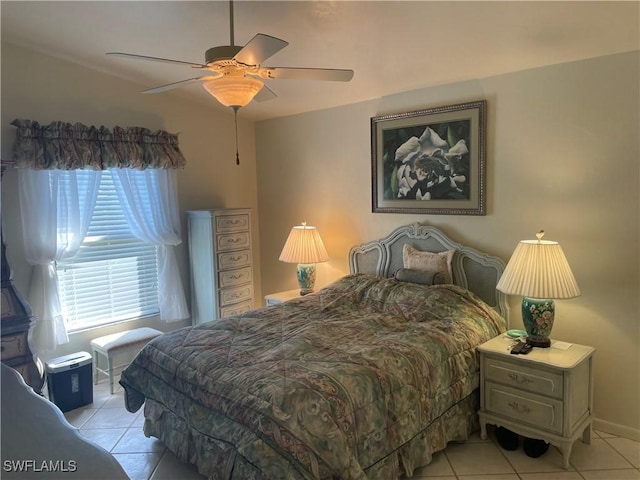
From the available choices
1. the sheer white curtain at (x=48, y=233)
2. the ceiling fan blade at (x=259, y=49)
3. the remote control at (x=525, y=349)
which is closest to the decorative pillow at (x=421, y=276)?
the remote control at (x=525, y=349)

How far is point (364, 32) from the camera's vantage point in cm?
279

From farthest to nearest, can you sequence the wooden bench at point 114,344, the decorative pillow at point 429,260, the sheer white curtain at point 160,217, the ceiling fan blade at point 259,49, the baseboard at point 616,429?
the sheer white curtain at point 160,217 < the wooden bench at point 114,344 < the decorative pillow at point 429,260 < the baseboard at point 616,429 < the ceiling fan blade at point 259,49

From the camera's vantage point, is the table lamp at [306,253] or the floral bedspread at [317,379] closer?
the floral bedspread at [317,379]

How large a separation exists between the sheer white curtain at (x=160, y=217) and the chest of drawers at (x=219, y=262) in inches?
6.3

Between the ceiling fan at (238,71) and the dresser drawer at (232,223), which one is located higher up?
the ceiling fan at (238,71)

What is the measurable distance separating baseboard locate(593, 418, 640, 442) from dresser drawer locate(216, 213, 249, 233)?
3.33 metres

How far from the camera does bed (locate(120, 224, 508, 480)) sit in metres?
1.91

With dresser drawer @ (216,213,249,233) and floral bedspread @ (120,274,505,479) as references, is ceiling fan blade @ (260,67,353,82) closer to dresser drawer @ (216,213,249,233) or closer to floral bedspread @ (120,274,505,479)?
floral bedspread @ (120,274,505,479)

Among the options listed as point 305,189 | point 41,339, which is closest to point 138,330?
point 41,339

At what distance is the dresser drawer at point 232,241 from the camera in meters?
4.34

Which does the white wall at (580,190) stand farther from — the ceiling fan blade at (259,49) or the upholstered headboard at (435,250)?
the ceiling fan blade at (259,49)

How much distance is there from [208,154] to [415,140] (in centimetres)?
219

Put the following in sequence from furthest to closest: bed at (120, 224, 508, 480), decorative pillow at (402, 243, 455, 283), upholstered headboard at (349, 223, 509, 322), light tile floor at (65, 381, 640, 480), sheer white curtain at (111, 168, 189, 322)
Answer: sheer white curtain at (111, 168, 189, 322) < decorative pillow at (402, 243, 455, 283) < upholstered headboard at (349, 223, 509, 322) < light tile floor at (65, 381, 640, 480) < bed at (120, 224, 508, 480)

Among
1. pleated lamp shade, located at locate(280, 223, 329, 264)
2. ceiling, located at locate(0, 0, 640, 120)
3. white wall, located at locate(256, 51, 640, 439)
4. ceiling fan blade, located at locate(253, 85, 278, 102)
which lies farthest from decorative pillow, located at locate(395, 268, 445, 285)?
ceiling fan blade, located at locate(253, 85, 278, 102)
